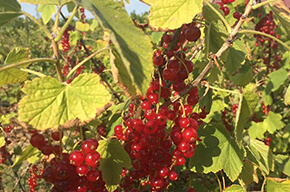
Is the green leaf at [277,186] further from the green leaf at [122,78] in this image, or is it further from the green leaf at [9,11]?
the green leaf at [9,11]

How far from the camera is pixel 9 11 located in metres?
0.86

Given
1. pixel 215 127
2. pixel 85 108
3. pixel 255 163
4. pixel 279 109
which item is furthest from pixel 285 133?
pixel 85 108

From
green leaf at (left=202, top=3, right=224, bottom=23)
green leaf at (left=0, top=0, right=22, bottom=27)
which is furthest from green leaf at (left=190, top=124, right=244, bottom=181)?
Result: green leaf at (left=0, top=0, right=22, bottom=27)

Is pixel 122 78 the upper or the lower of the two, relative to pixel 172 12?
lower

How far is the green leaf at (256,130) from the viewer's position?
8.95 ft

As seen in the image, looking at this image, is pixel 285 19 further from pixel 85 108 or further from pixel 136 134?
pixel 85 108

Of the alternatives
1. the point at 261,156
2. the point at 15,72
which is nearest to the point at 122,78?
the point at 15,72

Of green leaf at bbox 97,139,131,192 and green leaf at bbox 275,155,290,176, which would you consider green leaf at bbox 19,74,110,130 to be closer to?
green leaf at bbox 97,139,131,192

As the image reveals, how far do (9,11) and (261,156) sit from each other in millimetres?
1601

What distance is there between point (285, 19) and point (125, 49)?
0.96m

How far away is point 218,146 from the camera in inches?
56.7

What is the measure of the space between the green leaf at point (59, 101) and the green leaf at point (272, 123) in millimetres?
2523

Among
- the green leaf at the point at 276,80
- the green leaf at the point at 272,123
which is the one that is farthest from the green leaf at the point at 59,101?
the green leaf at the point at 272,123

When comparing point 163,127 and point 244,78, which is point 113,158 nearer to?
point 163,127
